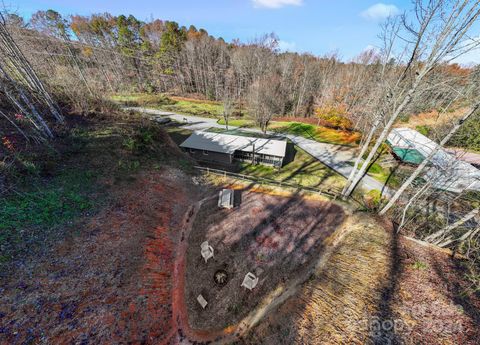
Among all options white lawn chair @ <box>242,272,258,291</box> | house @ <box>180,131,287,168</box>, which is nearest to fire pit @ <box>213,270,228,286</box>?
white lawn chair @ <box>242,272,258,291</box>

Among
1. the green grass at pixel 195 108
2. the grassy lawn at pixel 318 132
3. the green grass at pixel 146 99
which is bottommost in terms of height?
the grassy lawn at pixel 318 132

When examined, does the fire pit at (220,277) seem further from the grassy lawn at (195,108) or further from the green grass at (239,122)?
the grassy lawn at (195,108)

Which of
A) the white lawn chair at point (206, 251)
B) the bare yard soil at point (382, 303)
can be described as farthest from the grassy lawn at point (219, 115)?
the white lawn chair at point (206, 251)

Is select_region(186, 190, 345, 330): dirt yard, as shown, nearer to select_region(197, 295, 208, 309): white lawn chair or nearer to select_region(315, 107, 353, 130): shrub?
select_region(197, 295, 208, 309): white lawn chair

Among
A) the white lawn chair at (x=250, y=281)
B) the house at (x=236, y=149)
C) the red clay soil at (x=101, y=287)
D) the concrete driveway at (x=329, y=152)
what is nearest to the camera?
the red clay soil at (x=101, y=287)

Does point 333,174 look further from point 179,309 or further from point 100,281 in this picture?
point 100,281

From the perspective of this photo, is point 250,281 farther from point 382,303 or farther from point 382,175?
point 382,175

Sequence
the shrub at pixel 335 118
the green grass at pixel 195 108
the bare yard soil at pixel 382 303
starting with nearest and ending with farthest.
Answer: the bare yard soil at pixel 382 303 → the shrub at pixel 335 118 → the green grass at pixel 195 108

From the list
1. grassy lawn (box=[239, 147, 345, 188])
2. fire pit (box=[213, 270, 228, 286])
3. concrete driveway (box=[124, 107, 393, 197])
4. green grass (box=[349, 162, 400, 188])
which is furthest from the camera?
grassy lawn (box=[239, 147, 345, 188])
